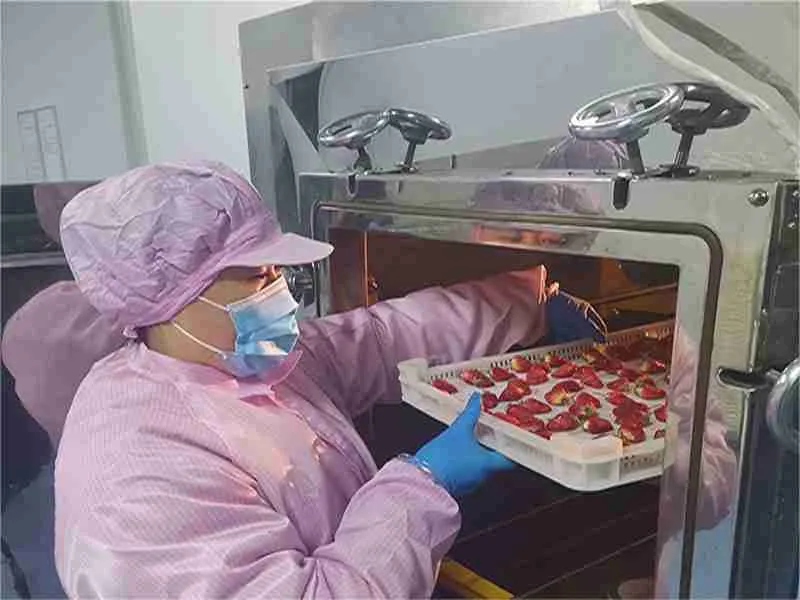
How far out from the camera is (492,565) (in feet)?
3.01

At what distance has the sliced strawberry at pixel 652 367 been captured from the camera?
0.91m

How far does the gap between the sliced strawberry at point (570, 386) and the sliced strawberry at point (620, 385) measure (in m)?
0.04

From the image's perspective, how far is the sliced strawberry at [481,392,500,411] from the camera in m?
0.87

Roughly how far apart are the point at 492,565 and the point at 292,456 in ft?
0.95

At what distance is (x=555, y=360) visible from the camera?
1007 millimetres

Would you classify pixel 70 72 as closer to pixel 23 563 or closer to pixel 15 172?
pixel 15 172

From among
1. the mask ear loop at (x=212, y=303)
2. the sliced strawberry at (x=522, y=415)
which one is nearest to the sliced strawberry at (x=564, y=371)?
the sliced strawberry at (x=522, y=415)

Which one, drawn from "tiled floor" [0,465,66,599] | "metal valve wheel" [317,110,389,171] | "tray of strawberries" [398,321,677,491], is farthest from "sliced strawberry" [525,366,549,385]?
"tiled floor" [0,465,66,599]

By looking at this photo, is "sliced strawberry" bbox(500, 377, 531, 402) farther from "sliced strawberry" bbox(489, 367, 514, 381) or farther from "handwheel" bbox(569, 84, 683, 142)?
"handwheel" bbox(569, 84, 683, 142)

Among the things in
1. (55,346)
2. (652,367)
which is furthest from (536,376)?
(55,346)

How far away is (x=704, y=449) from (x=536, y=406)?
1.01 feet


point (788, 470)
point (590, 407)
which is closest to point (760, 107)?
point (788, 470)

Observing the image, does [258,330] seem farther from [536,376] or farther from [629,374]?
[629,374]

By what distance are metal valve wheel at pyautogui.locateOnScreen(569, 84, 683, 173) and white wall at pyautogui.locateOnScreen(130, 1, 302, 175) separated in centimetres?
63
